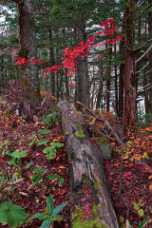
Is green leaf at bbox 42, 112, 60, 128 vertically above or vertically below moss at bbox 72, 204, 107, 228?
above

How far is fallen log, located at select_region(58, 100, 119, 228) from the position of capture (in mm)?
3249

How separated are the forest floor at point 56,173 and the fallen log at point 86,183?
23 cm

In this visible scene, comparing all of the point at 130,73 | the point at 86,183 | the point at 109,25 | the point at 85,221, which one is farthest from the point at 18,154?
the point at 109,25

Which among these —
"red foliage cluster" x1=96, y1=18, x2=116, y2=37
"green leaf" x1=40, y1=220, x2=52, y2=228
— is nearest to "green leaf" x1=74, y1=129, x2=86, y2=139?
"green leaf" x1=40, y1=220, x2=52, y2=228

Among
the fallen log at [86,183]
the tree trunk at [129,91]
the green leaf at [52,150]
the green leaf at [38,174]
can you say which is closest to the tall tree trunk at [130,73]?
the tree trunk at [129,91]

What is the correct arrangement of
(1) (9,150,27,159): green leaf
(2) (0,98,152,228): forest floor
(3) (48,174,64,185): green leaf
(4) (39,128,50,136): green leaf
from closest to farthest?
(2) (0,98,152,228): forest floor → (3) (48,174,64,185): green leaf → (1) (9,150,27,159): green leaf → (4) (39,128,50,136): green leaf

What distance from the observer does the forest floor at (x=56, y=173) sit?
148 inches

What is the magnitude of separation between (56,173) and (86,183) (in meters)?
0.78

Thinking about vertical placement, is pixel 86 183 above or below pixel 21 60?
below

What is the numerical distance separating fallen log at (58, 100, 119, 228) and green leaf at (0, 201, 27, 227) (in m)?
0.67

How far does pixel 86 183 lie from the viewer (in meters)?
3.76

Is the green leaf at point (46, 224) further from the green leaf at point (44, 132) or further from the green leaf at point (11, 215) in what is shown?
the green leaf at point (44, 132)

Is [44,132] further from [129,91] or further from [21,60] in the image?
[21,60]

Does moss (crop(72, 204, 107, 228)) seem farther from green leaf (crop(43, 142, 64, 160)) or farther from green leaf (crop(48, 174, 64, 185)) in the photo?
green leaf (crop(43, 142, 64, 160))
